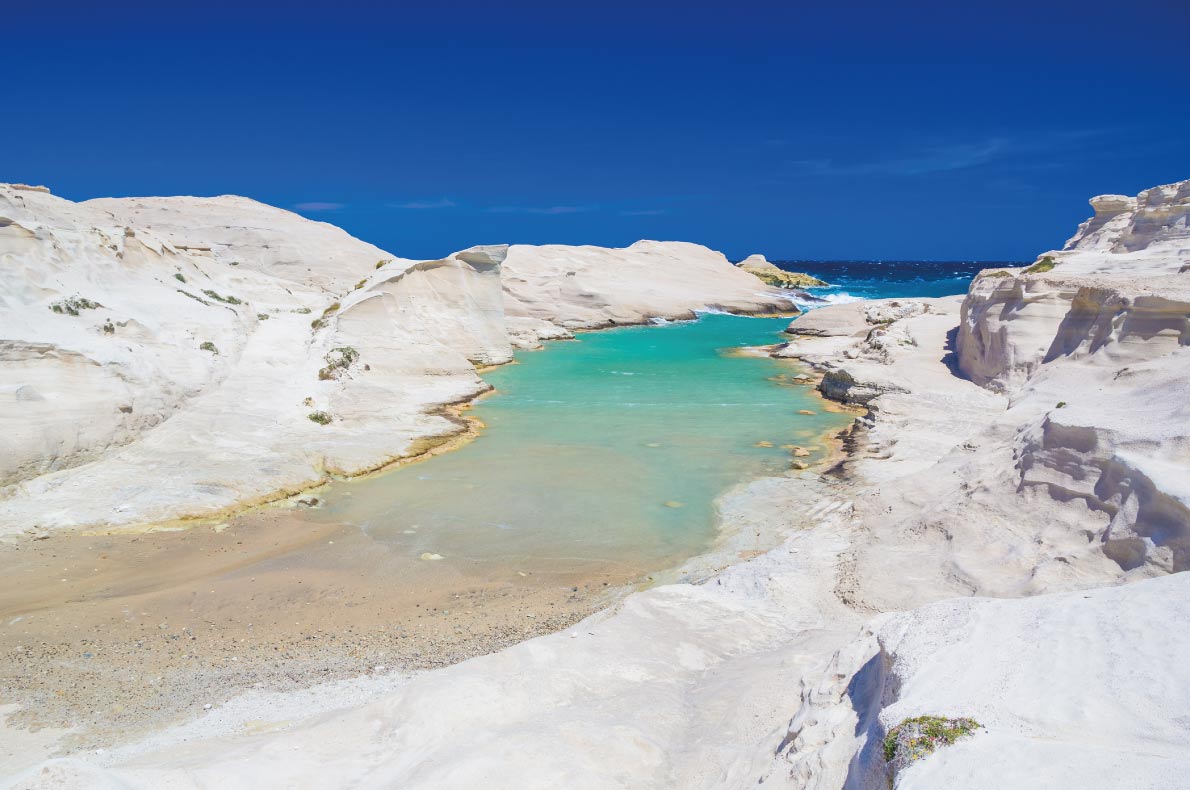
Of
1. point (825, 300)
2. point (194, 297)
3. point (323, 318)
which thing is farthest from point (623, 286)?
point (194, 297)

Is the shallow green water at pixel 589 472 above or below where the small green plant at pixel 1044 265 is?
below

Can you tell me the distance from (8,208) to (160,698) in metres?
12.8

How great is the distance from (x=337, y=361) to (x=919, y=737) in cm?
1603

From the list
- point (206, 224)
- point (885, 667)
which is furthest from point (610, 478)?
point (206, 224)

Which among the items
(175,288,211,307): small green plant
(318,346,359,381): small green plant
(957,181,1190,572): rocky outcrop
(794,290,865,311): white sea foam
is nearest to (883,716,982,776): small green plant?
→ (957,181,1190,572): rocky outcrop

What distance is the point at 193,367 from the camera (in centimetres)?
1396

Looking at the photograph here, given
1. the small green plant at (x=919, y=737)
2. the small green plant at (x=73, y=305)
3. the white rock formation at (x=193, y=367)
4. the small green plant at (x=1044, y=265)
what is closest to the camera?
the small green plant at (x=919, y=737)

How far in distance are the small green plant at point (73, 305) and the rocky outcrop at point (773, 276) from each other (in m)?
56.3

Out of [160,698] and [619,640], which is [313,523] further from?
[619,640]

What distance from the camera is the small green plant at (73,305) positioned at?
12852 mm

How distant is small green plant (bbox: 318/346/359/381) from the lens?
16.4 m

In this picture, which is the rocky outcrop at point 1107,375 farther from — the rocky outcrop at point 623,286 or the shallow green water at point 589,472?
the rocky outcrop at point 623,286

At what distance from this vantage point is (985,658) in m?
3.66

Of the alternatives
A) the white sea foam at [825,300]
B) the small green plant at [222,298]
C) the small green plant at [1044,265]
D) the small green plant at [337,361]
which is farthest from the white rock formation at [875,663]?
the white sea foam at [825,300]
